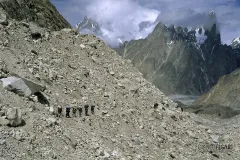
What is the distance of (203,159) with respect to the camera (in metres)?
23.2

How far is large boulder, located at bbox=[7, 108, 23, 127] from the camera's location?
50.1 ft

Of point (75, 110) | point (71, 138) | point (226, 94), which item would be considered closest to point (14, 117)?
point (71, 138)

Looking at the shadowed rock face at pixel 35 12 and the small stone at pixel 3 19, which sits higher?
the shadowed rock face at pixel 35 12

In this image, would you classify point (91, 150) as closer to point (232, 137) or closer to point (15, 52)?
point (15, 52)

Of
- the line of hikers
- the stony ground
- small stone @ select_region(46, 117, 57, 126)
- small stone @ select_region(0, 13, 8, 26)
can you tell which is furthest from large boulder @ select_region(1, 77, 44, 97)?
small stone @ select_region(0, 13, 8, 26)

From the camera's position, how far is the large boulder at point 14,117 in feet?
50.1

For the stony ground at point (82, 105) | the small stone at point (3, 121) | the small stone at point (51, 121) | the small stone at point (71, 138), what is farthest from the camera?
the small stone at point (71, 138)

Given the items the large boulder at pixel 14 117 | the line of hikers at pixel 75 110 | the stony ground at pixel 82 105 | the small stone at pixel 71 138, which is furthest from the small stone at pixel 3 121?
the line of hikers at pixel 75 110

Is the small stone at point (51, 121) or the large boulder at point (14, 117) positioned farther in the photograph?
the small stone at point (51, 121)

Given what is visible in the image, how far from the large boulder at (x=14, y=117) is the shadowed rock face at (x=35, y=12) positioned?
11.9 meters

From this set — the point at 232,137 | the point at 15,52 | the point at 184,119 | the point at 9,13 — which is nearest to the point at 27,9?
the point at 9,13

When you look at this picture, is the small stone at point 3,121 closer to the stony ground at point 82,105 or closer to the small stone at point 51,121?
the stony ground at point 82,105

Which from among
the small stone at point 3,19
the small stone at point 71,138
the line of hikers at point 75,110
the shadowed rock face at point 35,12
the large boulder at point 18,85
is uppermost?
the shadowed rock face at point 35,12

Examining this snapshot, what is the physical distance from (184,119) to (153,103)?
270cm
